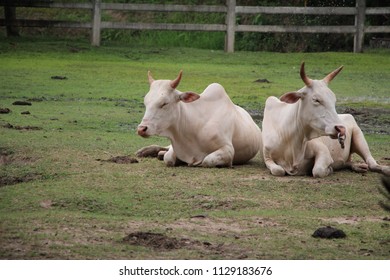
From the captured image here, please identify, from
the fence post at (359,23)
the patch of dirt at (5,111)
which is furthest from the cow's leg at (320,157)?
the fence post at (359,23)

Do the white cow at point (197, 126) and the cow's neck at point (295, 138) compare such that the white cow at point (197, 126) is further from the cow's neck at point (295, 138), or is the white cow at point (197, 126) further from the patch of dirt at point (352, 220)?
the patch of dirt at point (352, 220)

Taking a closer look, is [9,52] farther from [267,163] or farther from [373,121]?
[267,163]

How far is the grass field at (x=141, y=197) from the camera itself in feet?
26.0

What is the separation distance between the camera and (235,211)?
935 cm

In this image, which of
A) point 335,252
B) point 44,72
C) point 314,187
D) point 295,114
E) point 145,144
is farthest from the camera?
point 44,72

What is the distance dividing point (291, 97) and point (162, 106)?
1426 mm

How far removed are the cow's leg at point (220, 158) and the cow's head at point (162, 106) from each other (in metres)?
0.53

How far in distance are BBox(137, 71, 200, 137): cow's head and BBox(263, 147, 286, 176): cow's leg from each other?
103cm

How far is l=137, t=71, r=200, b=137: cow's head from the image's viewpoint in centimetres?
1140

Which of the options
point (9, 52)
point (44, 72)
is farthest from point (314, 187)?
point (9, 52)

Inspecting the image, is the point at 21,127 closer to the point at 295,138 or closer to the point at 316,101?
the point at 295,138

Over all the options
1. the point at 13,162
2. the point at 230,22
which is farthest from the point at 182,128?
the point at 230,22
